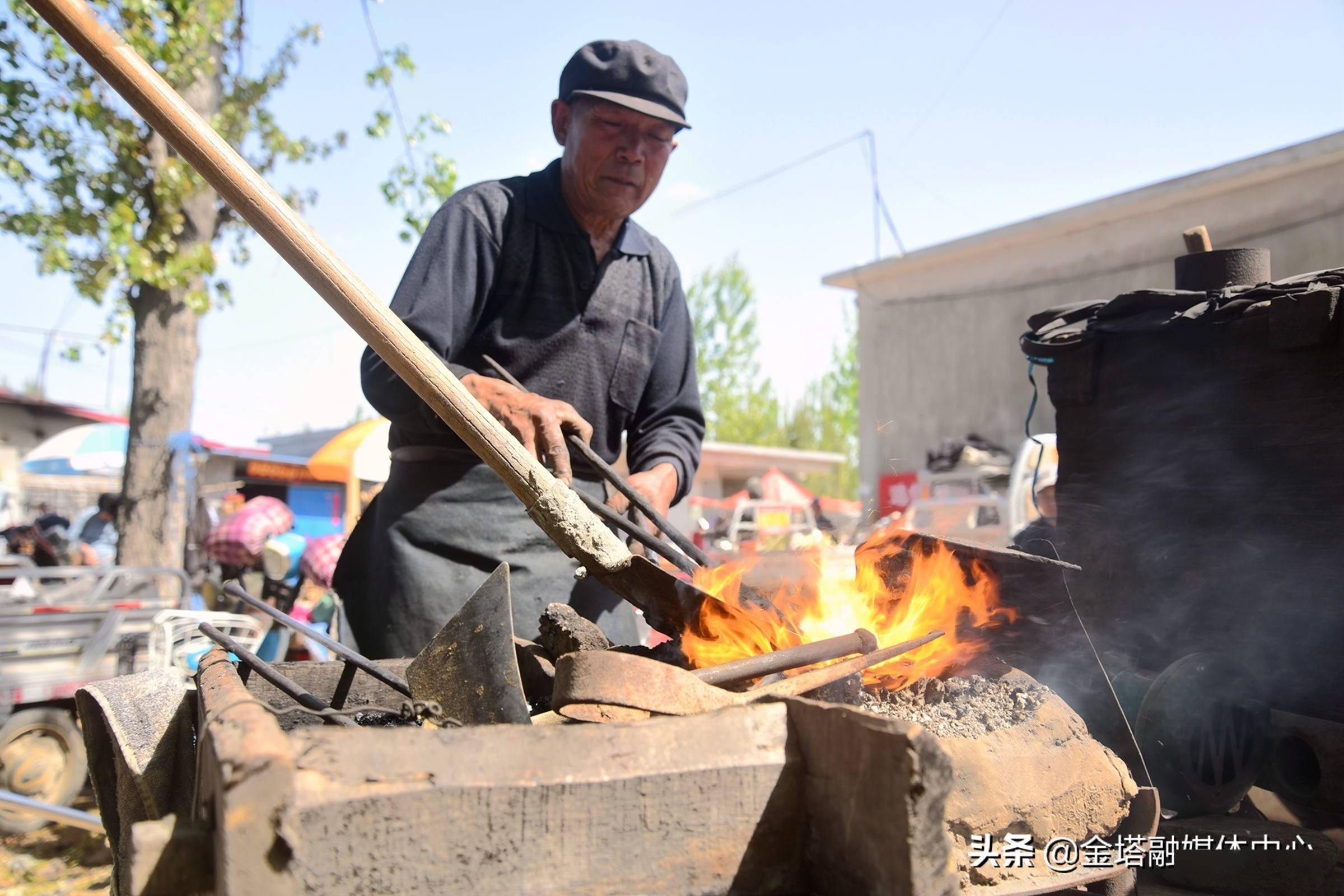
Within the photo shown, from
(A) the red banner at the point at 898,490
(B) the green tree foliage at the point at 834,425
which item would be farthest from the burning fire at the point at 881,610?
(B) the green tree foliage at the point at 834,425

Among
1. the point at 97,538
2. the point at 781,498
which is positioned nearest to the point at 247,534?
the point at 97,538

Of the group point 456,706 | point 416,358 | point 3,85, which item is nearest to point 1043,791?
point 456,706

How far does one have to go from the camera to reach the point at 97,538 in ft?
37.2

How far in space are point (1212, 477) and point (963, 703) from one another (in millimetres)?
1078

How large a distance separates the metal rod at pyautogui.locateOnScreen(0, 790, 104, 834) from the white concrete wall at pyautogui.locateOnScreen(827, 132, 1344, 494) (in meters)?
7.62

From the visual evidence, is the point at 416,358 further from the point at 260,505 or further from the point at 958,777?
the point at 260,505

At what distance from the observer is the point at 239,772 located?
0.88 m

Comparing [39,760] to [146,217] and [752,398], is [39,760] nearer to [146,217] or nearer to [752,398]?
[146,217]

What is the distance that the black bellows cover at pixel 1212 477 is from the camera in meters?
1.91

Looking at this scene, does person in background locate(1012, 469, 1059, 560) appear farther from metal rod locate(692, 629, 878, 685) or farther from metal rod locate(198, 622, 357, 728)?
metal rod locate(198, 622, 357, 728)

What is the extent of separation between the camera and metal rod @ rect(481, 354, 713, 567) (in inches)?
82.3

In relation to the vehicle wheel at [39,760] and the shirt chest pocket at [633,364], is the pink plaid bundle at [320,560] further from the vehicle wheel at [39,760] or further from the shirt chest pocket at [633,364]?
the shirt chest pocket at [633,364]

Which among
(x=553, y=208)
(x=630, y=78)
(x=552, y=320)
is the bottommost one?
(x=552, y=320)

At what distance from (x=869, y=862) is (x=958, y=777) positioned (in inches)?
12.7
